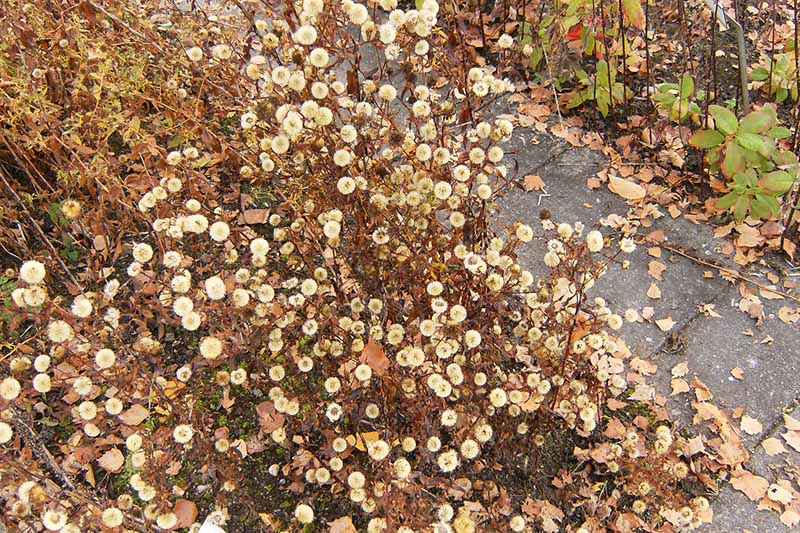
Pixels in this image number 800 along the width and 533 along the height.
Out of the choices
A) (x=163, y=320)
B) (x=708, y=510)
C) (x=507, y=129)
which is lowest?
(x=708, y=510)

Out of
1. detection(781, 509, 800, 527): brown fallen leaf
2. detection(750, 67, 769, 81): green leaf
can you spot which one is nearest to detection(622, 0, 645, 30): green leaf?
detection(750, 67, 769, 81): green leaf

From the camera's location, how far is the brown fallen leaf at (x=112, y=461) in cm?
243

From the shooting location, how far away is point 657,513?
88.7 inches

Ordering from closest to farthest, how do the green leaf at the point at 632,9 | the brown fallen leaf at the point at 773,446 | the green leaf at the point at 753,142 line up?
the brown fallen leaf at the point at 773,446 < the green leaf at the point at 753,142 < the green leaf at the point at 632,9

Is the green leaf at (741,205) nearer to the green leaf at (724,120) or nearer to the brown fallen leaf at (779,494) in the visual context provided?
the green leaf at (724,120)

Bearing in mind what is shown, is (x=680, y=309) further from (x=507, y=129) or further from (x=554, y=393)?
(x=507, y=129)

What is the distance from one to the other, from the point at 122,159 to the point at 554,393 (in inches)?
75.5

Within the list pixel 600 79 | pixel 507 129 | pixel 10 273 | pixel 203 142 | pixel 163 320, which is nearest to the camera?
pixel 507 129

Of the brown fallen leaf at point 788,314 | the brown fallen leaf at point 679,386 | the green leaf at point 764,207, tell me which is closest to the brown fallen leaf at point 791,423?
the brown fallen leaf at point 679,386

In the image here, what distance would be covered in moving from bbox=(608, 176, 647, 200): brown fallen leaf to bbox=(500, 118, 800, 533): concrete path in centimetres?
3

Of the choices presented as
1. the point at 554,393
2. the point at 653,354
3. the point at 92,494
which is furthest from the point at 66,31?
the point at 653,354

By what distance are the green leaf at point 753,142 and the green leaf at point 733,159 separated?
29 mm

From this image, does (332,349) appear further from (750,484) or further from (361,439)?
(750,484)

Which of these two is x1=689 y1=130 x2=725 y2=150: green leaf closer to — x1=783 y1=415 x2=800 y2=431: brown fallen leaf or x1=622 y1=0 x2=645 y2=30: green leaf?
x1=622 y1=0 x2=645 y2=30: green leaf
